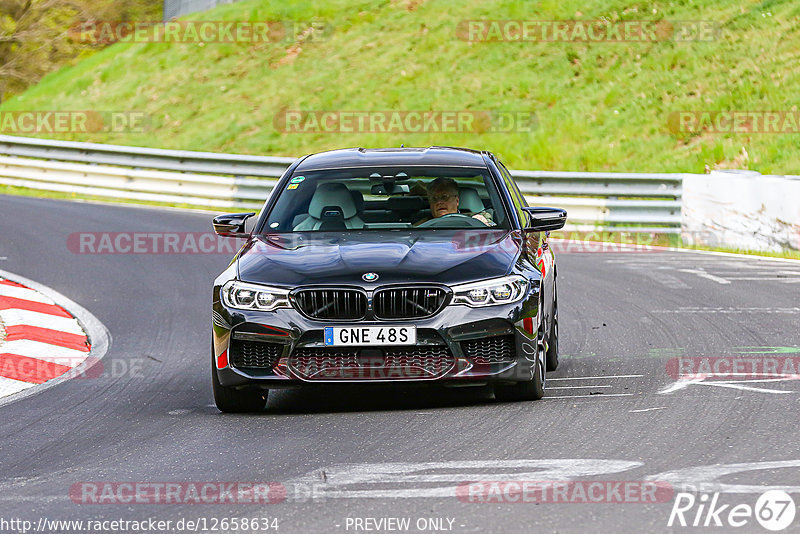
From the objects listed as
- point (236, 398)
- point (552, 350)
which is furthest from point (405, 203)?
point (236, 398)

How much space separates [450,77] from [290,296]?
27.9m

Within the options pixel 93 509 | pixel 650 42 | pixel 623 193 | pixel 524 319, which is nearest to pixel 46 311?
pixel 524 319

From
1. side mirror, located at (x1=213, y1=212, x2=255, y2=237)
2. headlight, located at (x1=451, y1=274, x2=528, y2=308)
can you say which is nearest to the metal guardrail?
Answer: side mirror, located at (x1=213, y1=212, x2=255, y2=237)

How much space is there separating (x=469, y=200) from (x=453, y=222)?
34 centimetres

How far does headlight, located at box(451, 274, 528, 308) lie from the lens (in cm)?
727

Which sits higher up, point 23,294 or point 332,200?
point 332,200

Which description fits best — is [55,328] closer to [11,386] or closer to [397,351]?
[11,386]

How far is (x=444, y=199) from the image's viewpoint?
28.3 ft

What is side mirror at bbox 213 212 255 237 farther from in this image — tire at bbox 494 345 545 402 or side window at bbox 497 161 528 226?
tire at bbox 494 345 545 402

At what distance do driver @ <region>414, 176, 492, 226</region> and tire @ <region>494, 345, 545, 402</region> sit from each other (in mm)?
1263

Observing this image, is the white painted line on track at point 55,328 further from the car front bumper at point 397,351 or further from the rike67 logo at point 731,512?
the rike67 logo at point 731,512

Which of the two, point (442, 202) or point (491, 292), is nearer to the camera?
point (491, 292)

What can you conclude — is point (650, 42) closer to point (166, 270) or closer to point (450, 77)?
point (450, 77)

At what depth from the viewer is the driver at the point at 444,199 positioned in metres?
8.61
